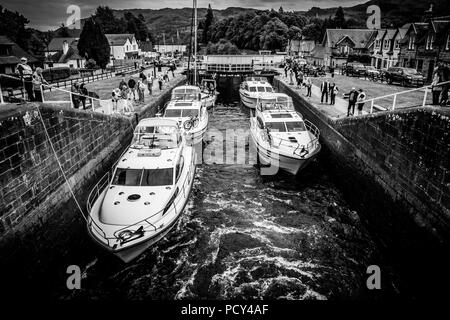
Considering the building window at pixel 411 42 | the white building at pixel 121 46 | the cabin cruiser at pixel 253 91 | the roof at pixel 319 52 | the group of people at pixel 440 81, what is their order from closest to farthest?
the group of people at pixel 440 81 → the cabin cruiser at pixel 253 91 → the building window at pixel 411 42 → the roof at pixel 319 52 → the white building at pixel 121 46

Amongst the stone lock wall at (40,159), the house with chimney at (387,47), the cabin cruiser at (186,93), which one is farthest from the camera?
the house with chimney at (387,47)

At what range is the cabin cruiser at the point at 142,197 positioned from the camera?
848 cm

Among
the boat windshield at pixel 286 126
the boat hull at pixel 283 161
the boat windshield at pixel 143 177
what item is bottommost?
the boat hull at pixel 283 161

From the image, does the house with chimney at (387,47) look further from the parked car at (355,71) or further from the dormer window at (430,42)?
the parked car at (355,71)

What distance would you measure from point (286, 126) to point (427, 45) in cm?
2671

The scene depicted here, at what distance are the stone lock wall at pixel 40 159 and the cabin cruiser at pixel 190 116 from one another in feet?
18.0

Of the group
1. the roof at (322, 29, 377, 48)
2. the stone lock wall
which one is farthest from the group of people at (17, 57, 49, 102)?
the roof at (322, 29, 377, 48)

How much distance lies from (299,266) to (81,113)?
30.4 feet

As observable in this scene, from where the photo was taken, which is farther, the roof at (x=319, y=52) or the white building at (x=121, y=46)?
the white building at (x=121, y=46)

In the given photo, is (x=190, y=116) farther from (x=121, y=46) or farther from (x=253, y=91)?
(x=121, y=46)

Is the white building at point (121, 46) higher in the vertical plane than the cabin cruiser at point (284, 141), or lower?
higher

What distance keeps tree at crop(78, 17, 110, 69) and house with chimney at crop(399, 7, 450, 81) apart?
44815 millimetres

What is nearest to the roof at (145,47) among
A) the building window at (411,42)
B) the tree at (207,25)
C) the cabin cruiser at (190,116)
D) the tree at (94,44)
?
the tree at (207,25)

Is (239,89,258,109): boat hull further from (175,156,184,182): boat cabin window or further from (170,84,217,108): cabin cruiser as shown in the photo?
(175,156,184,182): boat cabin window
